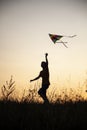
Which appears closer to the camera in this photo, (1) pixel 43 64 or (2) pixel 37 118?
(2) pixel 37 118

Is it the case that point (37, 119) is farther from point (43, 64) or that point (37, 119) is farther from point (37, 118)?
point (43, 64)

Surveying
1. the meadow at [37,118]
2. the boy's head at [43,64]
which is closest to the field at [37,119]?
the meadow at [37,118]

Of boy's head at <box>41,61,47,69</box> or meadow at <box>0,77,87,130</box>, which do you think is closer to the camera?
meadow at <box>0,77,87,130</box>

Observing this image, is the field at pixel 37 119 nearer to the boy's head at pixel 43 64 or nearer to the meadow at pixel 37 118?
the meadow at pixel 37 118

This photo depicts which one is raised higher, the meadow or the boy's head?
the boy's head

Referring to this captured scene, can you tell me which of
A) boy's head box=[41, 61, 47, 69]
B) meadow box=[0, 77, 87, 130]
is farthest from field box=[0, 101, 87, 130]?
boy's head box=[41, 61, 47, 69]

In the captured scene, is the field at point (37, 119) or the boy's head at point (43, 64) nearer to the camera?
the field at point (37, 119)

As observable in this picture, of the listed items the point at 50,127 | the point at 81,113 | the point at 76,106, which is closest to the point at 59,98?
the point at 76,106

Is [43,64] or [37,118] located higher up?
[43,64]

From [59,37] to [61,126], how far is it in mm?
5893

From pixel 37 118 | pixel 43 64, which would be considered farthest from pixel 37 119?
pixel 43 64

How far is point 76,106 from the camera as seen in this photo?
18.2 feet

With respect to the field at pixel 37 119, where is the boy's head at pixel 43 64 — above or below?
above

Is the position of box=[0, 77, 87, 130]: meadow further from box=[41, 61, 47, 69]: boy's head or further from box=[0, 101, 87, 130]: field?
box=[41, 61, 47, 69]: boy's head
